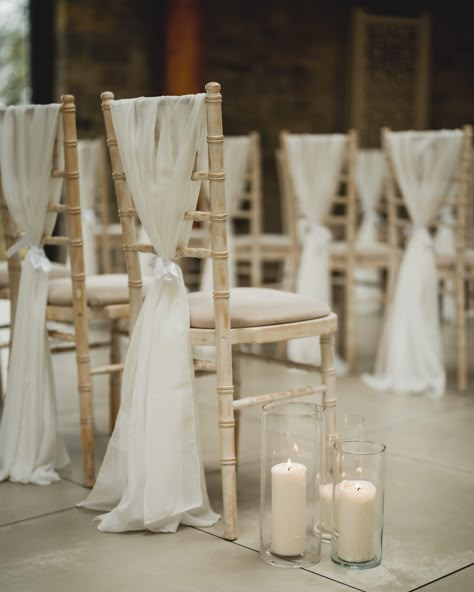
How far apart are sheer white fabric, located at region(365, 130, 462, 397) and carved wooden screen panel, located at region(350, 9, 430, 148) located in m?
3.94

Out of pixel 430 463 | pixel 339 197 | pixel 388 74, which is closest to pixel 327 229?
pixel 339 197

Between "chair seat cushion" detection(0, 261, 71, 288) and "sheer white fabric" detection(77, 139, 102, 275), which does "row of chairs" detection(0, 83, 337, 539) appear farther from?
"sheer white fabric" detection(77, 139, 102, 275)

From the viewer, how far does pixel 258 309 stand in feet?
7.84

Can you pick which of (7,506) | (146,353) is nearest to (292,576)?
(146,353)

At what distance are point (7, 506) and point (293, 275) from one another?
223 cm

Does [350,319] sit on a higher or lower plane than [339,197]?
lower

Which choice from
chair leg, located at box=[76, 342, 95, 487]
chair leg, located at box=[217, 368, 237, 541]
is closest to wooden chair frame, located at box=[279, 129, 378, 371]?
chair leg, located at box=[76, 342, 95, 487]

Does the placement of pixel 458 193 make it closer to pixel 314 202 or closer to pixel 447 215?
pixel 314 202

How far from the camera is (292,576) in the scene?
6.72 feet

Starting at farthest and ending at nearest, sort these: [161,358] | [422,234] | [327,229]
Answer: [327,229], [422,234], [161,358]

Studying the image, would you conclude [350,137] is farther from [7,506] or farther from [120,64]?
[120,64]

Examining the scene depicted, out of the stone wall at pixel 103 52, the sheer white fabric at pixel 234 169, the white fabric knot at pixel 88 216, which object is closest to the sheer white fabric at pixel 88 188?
the white fabric knot at pixel 88 216

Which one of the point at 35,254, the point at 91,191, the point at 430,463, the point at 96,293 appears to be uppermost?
the point at 91,191

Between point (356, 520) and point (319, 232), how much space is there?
8.04ft
